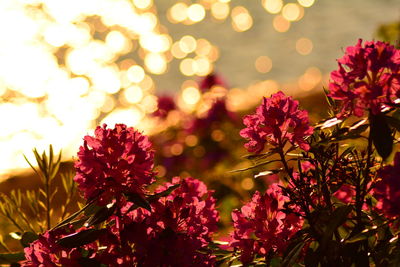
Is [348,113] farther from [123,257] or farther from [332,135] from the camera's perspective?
[123,257]

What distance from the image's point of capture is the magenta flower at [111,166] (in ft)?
3.84

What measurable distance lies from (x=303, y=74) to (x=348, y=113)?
7948 mm

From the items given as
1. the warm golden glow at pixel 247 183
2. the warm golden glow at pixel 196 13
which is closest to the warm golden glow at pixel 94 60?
the warm golden glow at pixel 196 13

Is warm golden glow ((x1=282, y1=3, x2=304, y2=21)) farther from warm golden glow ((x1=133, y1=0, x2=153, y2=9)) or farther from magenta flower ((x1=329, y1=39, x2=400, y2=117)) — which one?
magenta flower ((x1=329, y1=39, x2=400, y2=117))

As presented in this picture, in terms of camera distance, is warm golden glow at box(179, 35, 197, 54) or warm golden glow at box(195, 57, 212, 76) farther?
warm golden glow at box(179, 35, 197, 54)

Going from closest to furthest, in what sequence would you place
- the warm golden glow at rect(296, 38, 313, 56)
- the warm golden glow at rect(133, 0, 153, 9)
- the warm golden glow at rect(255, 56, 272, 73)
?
the warm golden glow at rect(255, 56, 272, 73), the warm golden glow at rect(296, 38, 313, 56), the warm golden glow at rect(133, 0, 153, 9)

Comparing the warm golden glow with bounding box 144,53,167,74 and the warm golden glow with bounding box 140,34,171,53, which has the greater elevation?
the warm golden glow with bounding box 140,34,171,53

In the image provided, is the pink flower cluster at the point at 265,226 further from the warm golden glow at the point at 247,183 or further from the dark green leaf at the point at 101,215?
the warm golden glow at the point at 247,183

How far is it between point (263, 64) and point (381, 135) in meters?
8.66

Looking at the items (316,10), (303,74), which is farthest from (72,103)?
(316,10)

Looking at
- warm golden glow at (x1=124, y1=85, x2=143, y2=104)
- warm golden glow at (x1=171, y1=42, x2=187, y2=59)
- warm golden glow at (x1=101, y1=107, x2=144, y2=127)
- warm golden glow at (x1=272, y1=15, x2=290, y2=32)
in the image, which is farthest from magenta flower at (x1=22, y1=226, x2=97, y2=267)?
warm golden glow at (x1=272, y1=15, x2=290, y2=32)

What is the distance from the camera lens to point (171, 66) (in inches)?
413

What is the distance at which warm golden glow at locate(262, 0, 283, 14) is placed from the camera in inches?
452

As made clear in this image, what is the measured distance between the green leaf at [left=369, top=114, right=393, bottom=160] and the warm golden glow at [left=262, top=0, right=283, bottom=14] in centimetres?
1055
